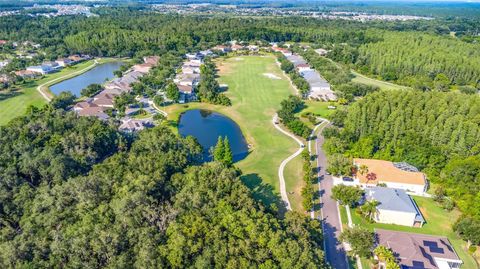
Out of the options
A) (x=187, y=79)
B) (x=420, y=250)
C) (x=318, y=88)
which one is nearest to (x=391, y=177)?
(x=420, y=250)

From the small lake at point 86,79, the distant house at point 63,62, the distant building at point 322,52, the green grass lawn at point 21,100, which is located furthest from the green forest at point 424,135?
the distant house at point 63,62

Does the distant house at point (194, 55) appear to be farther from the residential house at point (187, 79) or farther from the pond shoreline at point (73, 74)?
the residential house at point (187, 79)

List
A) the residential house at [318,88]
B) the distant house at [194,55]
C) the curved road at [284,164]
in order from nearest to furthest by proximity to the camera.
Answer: the curved road at [284,164] < the residential house at [318,88] < the distant house at [194,55]

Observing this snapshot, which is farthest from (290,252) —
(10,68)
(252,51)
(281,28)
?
(281,28)

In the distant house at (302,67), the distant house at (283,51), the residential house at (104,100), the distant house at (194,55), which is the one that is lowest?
the residential house at (104,100)

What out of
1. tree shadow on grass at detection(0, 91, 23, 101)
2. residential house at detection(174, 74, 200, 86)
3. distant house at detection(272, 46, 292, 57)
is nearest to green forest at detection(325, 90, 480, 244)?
residential house at detection(174, 74, 200, 86)

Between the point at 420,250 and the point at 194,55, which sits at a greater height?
the point at 194,55

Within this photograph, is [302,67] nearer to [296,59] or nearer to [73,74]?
[296,59]
